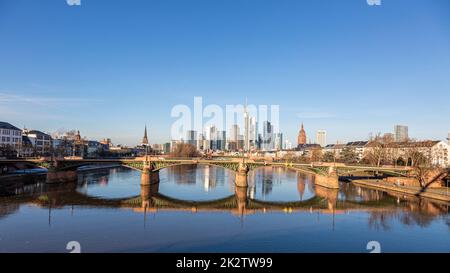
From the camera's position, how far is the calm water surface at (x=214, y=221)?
24812 mm

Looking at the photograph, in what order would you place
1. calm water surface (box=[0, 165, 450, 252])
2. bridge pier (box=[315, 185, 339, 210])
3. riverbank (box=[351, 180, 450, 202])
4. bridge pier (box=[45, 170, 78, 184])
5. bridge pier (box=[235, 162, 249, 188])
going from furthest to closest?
bridge pier (box=[45, 170, 78, 184]), bridge pier (box=[235, 162, 249, 188]), riverbank (box=[351, 180, 450, 202]), bridge pier (box=[315, 185, 339, 210]), calm water surface (box=[0, 165, 450, 252])

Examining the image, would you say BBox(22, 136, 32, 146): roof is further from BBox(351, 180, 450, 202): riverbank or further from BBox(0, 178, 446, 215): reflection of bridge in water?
BBox(351, 180, 450, 202): riverbank

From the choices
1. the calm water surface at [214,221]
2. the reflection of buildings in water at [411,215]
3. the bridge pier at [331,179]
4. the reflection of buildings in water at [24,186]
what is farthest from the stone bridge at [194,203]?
the bridge pier at [331,179]

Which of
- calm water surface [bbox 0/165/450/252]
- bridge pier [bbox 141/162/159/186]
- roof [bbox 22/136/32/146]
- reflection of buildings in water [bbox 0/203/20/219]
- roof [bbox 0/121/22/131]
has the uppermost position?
roof [bbox 0/121/22/131]

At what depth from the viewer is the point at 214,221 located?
32656 millimetres

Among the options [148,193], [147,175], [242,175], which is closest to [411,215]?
[242,175]

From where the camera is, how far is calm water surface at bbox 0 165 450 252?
2481 centimetres

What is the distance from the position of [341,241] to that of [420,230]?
345 inches

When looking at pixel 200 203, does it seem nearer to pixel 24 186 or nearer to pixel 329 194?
pixel 329 194

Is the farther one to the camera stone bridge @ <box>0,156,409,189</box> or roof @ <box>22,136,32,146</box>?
roof @ <box>22,136,32,146</box>

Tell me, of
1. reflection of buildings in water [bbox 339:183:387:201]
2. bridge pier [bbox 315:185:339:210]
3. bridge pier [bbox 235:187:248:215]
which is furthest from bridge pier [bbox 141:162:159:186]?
reflection of buildings in water [bbox 339:183:387:201]

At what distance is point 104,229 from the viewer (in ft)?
93.4
